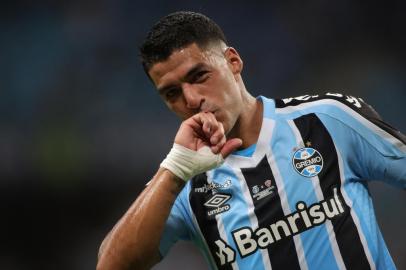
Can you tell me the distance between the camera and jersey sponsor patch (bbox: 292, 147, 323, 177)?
6.02 ft

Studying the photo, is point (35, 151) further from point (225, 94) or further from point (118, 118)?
point (225, 94)

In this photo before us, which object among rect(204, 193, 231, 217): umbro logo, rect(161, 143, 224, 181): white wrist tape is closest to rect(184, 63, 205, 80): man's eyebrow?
rect(161, 143, 224, 181): white wrist tape

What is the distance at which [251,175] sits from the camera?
1.91 m

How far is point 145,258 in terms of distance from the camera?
1733 millimetres

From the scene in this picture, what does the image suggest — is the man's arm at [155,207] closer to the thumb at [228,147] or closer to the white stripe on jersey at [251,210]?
the thumb at [228,147]

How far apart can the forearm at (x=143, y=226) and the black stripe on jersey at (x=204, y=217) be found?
7.9 inches

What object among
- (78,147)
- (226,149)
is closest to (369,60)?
(78,147)

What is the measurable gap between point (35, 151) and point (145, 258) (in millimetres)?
2509

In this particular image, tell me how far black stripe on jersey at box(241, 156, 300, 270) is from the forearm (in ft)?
0.94

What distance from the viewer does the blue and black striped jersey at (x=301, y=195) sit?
5.77ft

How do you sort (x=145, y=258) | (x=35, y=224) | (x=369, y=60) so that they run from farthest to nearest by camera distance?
(x=369, y=60)
(x=35, y=224)
(x=145, y=258)

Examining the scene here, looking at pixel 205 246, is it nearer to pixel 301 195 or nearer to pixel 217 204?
pixel 217 204

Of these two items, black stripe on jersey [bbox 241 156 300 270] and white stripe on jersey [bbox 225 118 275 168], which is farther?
white stripe on jersey [bbox 225 118 275 168]

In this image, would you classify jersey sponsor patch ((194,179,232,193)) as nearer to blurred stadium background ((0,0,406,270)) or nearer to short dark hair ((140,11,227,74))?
short dark hair ((140,11,227,74))
